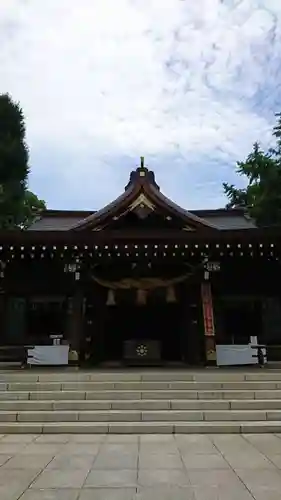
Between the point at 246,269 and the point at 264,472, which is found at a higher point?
the point at 246,269

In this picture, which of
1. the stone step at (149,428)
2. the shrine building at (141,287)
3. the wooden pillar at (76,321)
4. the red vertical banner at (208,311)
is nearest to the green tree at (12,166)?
the shrine building at (141,287)

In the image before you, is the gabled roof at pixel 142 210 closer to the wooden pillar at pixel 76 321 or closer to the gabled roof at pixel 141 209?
the gabled roof at pixel 141 209

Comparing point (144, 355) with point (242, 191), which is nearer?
point (144, 355)

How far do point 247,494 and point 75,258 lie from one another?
876 cm

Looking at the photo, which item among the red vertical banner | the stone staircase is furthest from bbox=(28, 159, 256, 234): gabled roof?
the stone staircase

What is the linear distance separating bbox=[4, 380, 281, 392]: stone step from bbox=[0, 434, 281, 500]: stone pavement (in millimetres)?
2073

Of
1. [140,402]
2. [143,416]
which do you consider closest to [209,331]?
[140,402]

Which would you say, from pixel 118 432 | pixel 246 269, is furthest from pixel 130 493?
pixel 246 269

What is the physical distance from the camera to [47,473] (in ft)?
15.7

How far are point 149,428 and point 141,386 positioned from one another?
6.42ft

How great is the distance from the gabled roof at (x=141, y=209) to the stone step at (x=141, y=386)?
508cm

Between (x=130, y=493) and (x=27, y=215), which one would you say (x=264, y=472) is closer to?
(x=130, y=493)

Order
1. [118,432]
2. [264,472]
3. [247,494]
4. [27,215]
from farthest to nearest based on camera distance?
[27,215] → [118,432] → [264,472] → [247,494]

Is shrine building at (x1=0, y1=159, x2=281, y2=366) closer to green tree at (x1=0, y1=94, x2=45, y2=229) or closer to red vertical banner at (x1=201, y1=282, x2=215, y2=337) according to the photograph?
red vertical banner at (x1=201, y1=282, x2=215, y2=337)
